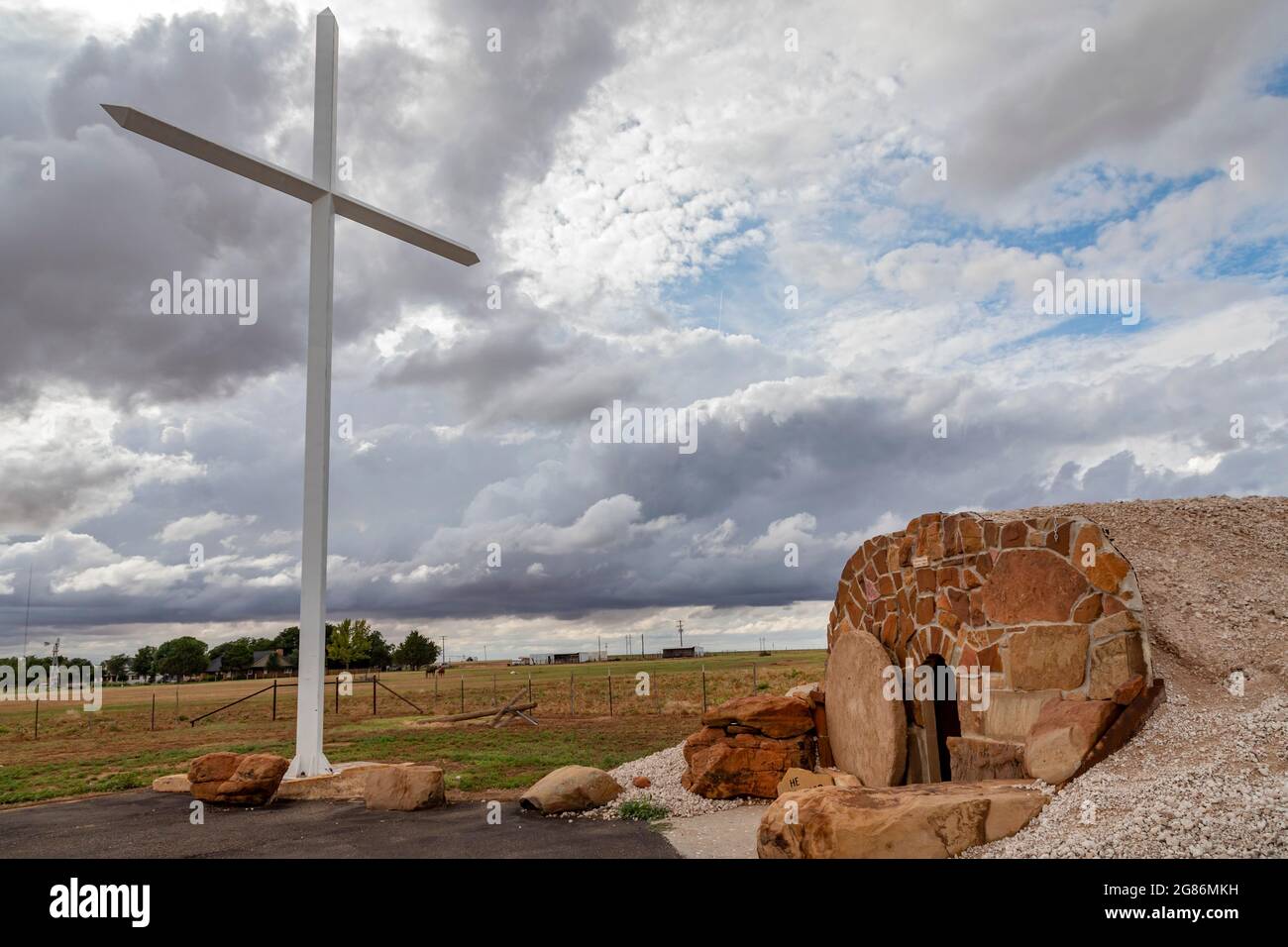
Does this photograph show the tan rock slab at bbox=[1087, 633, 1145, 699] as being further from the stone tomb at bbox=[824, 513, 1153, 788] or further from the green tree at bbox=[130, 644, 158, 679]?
the green tree at bbox=[130, 644, 158, 679]

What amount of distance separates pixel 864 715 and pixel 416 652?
74200 mm

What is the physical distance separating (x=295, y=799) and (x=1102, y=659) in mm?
10074

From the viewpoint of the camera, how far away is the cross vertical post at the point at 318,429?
11758 mm

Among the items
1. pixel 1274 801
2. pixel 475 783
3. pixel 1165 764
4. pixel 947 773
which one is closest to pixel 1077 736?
pixel 1165 764

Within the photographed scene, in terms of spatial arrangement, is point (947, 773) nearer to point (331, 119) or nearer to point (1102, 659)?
point (1102, 659)

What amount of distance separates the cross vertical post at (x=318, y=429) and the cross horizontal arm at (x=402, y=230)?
0.34 meters

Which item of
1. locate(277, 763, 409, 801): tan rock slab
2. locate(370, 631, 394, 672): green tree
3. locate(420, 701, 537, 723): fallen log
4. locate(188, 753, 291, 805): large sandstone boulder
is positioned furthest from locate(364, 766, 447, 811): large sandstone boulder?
locate(370, 631, 394, 672): green tree

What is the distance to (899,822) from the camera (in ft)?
20.9

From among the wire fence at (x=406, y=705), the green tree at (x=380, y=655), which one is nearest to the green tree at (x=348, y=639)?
the wire fence at (x=406, y=705)

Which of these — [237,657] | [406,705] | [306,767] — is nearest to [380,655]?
[237,657]

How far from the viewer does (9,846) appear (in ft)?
30.6

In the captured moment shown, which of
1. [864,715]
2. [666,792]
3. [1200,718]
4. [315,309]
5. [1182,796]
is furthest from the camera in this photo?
[315,309]

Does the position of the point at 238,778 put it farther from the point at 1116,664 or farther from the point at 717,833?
the point at 1116,664

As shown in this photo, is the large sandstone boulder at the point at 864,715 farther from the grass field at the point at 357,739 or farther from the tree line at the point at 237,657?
the tree line at the point at 237,657
